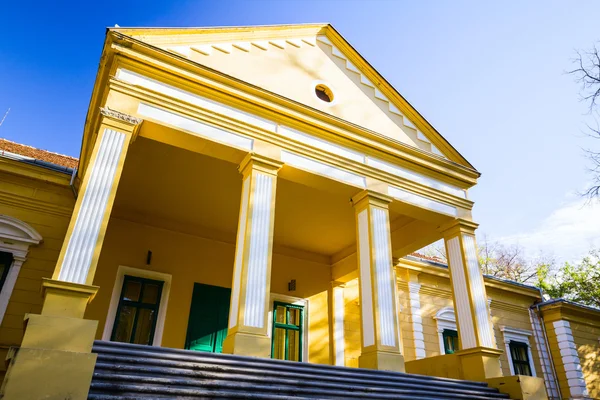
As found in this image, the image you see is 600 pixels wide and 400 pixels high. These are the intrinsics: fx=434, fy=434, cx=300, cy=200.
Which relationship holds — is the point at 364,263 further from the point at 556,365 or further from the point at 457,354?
the point at 556,365

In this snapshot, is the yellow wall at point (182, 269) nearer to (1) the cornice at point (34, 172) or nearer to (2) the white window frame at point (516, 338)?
(1) the cornice at point (34, 172)

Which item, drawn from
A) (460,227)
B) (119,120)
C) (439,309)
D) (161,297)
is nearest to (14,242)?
(161,297)

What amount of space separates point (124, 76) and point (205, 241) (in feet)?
14.5

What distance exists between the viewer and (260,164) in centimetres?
694

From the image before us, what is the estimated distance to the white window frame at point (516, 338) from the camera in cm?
1233

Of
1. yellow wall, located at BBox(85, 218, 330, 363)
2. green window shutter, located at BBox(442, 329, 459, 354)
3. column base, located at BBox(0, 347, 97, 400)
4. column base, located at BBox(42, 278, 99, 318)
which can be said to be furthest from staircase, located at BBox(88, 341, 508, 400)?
green window shutter, located at BBox(442, 329, 459, 354)

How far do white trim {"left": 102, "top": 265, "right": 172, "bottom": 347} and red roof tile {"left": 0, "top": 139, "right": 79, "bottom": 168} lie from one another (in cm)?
368

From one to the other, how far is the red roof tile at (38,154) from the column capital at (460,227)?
9.15 metres

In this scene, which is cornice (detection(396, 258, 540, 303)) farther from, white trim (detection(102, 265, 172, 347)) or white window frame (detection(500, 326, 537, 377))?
white trim (detection(102, 265, 172, 347))

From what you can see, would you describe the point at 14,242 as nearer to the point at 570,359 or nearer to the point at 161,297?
the point at 161,297

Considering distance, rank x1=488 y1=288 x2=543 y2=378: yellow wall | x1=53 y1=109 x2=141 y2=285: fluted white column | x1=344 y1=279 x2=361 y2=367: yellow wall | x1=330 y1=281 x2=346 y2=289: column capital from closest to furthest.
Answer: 1. x1=53 y1=109 x2=141 y2=285: fluted white column
2. x1=344 y1=279 x2=361 y2=367: yellow wall
3. x1=330 y1=281 x2=346 y2=289: column capital
4. x1=488 y1=288 x2=543 y2=378: yellow wall

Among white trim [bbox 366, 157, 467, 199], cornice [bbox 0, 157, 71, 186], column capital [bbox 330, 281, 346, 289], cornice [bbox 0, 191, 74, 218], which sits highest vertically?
white trim [bbox 366, 157, 467, 199]

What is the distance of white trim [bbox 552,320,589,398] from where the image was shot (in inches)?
481

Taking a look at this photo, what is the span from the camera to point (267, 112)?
742 centimetres
